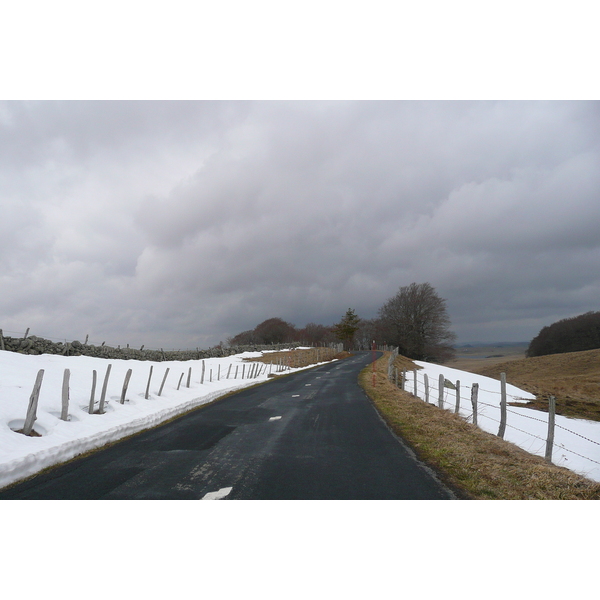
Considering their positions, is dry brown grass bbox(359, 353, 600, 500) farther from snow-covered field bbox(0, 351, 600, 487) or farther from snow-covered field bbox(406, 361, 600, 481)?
snow-covered field bbox(406, 361, 600, 481)

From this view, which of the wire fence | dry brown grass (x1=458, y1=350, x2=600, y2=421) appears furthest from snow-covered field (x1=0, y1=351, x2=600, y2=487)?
dry brown grass (x1=458, y1=350, x2=600, y2=421)

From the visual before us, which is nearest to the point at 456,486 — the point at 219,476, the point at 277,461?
the point at 277,461

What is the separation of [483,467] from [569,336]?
83938mm

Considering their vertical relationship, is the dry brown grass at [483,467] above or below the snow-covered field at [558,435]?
above

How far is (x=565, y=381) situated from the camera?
37.4 meters

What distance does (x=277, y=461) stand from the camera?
7.61 metres

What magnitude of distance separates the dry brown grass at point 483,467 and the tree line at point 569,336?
75563 mm

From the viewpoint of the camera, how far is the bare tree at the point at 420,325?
6681 cm

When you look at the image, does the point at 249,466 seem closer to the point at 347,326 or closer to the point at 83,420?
the point at 83,420

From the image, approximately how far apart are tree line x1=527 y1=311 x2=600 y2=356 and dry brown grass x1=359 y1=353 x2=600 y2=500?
248ft

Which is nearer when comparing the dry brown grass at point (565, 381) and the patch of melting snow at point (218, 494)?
the patch of melting snow at point (218, 494)

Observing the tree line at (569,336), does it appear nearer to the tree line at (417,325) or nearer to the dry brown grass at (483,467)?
the tree line at (417,325)

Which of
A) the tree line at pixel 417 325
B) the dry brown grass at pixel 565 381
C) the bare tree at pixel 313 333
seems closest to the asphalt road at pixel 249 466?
the dry brown grass at pixel 565 381

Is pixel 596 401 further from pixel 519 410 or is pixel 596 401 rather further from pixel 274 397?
pixel 274 397
